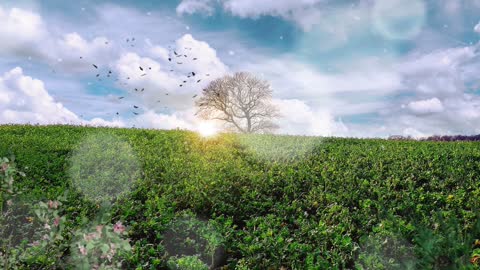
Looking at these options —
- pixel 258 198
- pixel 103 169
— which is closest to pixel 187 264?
pixel 258 198

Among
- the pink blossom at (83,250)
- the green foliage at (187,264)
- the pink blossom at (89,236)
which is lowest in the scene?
the green foliage at (187,264)

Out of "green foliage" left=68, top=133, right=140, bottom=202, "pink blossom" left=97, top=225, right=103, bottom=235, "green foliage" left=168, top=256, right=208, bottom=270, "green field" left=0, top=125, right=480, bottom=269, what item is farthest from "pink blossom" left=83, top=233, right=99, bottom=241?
"green foliage" left=68, top=133, right=140, bottom=202

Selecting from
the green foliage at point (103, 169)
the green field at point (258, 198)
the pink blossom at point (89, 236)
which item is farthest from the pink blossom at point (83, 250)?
the green foliage at point (103, 169)

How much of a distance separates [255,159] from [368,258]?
15.3ft

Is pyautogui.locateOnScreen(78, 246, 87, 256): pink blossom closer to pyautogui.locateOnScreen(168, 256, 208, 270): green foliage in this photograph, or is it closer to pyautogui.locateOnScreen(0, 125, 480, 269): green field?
pyautogui.locateOnScreen(0, 125, 480, 269): green field

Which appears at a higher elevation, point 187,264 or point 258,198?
point 258,198

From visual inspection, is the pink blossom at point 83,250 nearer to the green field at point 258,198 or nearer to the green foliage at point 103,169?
the green field at point 258,198

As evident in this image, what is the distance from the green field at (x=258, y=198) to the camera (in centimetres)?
564

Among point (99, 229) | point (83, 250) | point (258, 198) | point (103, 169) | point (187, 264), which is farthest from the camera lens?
point (103, 169)

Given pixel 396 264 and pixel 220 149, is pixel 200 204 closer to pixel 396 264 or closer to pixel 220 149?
pixel 396 264

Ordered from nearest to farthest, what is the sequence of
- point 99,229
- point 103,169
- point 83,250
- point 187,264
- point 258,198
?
point 99,229 < point 83,250 < point 187,264 < point 258,198 < point 103,169

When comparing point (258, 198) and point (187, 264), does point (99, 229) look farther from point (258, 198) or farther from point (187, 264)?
point (258, 198)

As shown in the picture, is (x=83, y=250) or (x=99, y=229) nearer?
(x=99, y=229)

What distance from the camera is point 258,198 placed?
736 centimetres
